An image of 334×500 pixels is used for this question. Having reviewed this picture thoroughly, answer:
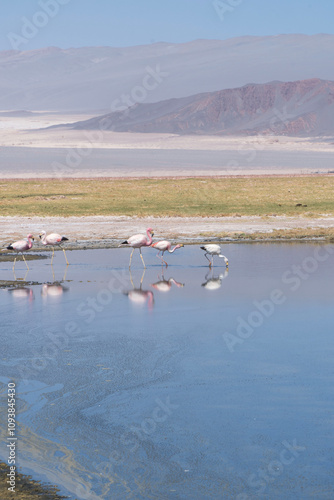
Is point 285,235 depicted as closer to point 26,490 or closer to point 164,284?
point 164,284

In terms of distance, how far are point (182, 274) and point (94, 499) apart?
35.1 feet

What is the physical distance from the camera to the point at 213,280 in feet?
53.8

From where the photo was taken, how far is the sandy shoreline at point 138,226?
23.8 m

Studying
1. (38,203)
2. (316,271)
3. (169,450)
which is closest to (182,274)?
(316,271)

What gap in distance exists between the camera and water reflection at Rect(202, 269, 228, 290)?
51.5ft

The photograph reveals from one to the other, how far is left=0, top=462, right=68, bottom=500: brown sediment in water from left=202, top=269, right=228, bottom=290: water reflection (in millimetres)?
8853

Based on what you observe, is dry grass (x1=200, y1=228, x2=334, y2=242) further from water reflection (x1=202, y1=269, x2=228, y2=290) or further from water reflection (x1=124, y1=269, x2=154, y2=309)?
water reflection (x1=124, y1=269, x2=154, y2=309)

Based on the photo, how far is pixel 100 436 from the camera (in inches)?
316

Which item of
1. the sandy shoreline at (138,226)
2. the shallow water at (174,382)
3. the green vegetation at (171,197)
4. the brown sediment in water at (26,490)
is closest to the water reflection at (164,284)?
Answer: the shallow water at (174,382)

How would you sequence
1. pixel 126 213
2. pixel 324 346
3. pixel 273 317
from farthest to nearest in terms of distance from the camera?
1. pixel 126 213
2. pixel 273 317
3. pixel 324 346

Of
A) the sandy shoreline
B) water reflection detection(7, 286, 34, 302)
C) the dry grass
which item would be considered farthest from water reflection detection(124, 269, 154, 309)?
the dry grass

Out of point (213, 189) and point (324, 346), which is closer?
point (324, 346)

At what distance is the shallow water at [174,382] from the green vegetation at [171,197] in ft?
47.0

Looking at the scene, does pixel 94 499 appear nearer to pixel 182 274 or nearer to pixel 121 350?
pixel 121 350
